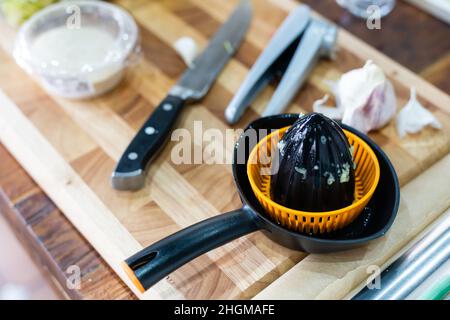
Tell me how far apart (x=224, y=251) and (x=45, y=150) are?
0.99 ft

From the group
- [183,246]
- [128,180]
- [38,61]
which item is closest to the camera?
[183,246]

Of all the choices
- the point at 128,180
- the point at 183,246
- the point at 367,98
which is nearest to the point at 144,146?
the point at 128,180

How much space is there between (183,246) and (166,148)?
0.23 meters

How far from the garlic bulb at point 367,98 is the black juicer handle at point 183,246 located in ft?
0.76

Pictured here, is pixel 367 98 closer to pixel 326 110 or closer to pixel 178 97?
pixel 326 110

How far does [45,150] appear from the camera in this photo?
0.77 m

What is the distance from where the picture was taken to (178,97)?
0.80 metres

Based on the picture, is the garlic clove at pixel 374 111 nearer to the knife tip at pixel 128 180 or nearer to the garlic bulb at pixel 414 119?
the garlic bulb at pixel 414 119

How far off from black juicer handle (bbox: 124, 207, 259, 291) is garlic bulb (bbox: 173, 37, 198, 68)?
13.9 inches

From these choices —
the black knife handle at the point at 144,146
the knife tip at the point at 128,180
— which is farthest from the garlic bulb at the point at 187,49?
the knife tip at the point at 128,180

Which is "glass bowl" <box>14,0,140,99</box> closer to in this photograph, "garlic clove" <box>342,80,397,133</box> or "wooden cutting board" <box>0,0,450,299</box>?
"wooden cutting board" <box>0,0,450,299</box>

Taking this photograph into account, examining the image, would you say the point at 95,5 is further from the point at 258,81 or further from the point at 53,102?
the point at 258,81

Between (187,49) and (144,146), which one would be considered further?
(187,49)

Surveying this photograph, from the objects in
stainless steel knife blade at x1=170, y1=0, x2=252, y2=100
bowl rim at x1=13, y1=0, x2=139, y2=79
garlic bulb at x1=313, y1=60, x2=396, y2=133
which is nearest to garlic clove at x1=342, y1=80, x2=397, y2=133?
garlic bulb at x1=313, y1=60, x2=396, y2=133
